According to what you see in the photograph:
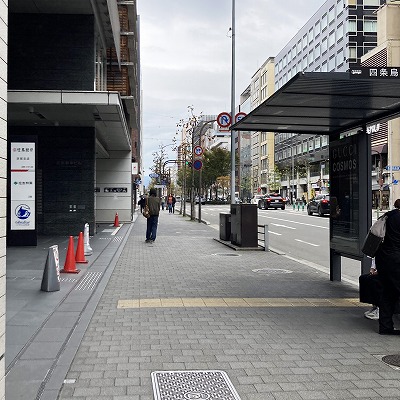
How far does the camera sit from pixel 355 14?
66.5 m

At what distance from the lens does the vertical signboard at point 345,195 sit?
8477mm

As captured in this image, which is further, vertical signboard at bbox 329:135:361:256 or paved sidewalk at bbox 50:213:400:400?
vertical signboard at bbox 329:135:361:256

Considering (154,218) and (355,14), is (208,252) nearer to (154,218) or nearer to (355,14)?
(154,218)

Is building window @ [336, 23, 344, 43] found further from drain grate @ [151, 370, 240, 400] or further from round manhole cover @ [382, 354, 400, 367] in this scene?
drain grate @ [151, 370, 240, 400]

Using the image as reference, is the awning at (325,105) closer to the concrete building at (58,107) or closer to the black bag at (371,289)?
the black bag at (371,289)

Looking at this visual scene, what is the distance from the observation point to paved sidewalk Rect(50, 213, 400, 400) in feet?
14.5

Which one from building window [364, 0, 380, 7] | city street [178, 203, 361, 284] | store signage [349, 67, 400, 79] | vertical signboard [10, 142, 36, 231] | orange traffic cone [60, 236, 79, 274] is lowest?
city street [178, 203, 361, 284]

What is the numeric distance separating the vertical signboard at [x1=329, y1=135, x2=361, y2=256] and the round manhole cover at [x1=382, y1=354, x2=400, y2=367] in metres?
3.22

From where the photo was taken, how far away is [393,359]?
5.17 meters

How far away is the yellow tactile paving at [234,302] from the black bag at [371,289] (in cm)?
141

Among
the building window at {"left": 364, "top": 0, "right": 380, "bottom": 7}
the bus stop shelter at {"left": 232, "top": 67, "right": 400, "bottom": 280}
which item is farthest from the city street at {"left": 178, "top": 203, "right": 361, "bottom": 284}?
the building window at {"left": 364, "top": 0, "right": 380, "bottom": 7}

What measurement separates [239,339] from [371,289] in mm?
1853

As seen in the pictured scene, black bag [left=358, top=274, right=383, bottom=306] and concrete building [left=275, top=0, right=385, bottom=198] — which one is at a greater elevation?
concrete building [left=275, top=0, right=385, bottom=198]

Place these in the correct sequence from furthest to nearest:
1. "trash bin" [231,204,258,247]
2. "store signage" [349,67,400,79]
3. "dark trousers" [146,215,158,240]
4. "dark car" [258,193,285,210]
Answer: "dark car" [258,193,285,210] → "dark trousers" [146,215,158,240] → "trash bin" [231,204,258,247] → "store signage" [349,67,400,79]
